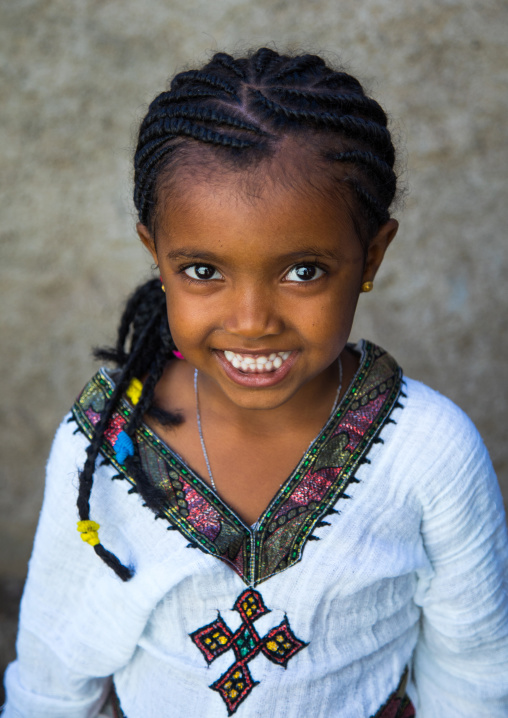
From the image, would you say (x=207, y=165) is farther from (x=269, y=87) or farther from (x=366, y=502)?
(x=366, y=502)

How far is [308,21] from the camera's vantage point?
74.7 inches

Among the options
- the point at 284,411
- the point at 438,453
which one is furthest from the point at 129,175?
the point at 438,453

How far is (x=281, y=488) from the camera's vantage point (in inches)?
47.1

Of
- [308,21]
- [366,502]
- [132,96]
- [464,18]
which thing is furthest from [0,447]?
[464,18]

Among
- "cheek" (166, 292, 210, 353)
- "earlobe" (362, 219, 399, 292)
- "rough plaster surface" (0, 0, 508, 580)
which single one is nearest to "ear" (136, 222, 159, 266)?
"cheek" (166, 292, 210, 353)

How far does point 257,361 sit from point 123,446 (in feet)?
1.10

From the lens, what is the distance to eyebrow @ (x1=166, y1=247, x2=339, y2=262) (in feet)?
3.04

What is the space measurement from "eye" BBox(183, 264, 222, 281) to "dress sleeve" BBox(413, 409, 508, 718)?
0.53 m

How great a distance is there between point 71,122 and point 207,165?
4.10 feet

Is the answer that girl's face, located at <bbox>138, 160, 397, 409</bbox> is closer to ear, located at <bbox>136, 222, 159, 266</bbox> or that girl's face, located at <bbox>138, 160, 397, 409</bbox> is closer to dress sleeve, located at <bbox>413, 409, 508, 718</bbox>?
ear, located at <bbox>136, 222, 159, 266</bbox>

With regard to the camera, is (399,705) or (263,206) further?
(399,705)

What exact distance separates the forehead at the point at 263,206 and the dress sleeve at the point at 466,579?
1.63ft

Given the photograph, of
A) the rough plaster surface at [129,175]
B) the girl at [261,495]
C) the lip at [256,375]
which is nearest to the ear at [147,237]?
the girl at [261,495]

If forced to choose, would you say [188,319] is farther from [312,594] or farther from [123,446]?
[312,594]
